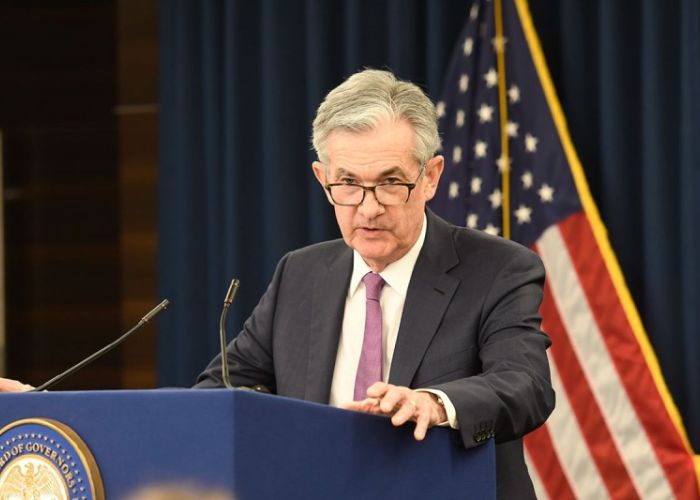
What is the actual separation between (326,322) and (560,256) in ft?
6.46

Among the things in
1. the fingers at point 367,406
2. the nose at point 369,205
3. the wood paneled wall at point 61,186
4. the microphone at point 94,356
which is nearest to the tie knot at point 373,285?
the nose at point 369,205

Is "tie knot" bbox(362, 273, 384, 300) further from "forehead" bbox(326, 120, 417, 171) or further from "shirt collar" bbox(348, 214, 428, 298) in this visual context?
"forehead" bbox(326, 120, 417, 171)

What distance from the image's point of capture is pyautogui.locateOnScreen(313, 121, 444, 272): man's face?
2.51 metres

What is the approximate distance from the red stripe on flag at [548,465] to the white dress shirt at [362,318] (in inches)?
74.0

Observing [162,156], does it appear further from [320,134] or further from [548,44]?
[320,134]

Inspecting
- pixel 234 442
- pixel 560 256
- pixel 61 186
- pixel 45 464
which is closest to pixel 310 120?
pixel 560 256

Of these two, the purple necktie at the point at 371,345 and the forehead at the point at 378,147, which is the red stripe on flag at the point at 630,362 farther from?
the forehead at the point at 378,147

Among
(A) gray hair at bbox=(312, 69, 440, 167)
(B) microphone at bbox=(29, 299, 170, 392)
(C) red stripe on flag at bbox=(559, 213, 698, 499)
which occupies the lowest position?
(C) red stripe on flag at bbox=(559, 213, 698, 499)

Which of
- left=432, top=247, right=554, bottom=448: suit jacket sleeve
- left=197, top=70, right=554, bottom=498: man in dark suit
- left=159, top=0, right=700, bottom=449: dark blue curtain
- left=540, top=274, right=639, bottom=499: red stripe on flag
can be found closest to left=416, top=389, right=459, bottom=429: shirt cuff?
left=432, top=247, right=554, bottom=448: suit jacket sleeve

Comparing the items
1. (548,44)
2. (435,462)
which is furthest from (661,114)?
(435,462)

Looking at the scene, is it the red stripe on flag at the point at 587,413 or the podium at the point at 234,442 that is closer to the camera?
the podium at the point at 234,442

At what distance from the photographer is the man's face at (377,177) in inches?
98.7

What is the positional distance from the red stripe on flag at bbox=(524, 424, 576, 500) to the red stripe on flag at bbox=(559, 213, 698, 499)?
0.35 metres

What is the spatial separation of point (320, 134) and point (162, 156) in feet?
10.1
